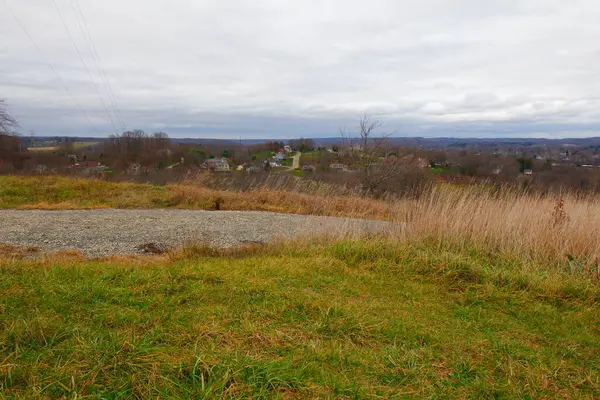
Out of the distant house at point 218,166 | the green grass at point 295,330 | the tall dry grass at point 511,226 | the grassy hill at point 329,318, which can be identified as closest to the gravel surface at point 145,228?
the grassy hill at point 329,318

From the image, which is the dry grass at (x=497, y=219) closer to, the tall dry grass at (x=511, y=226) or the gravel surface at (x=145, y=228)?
the tall dry grass at (x=511, y=226)

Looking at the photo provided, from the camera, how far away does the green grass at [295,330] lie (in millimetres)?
2033

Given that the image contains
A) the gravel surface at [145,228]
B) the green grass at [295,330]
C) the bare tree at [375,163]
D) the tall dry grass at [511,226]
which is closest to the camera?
the green grass at [295,330]

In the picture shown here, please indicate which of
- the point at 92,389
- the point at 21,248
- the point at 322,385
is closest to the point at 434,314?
the point at 322,385

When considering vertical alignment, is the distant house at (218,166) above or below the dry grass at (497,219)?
above

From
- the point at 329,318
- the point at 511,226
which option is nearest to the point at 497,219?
the point at 511,226

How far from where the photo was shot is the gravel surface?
20.7 feet

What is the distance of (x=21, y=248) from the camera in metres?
5.73

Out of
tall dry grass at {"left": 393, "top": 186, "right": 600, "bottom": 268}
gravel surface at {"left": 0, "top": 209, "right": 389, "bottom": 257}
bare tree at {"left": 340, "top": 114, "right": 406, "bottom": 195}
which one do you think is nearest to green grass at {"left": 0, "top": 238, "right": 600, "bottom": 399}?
tall dry grass at {"left": 393, "top": 186, "right": 600, "bottom": 268}

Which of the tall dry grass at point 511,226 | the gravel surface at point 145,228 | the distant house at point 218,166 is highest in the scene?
the distant house at point 218,166

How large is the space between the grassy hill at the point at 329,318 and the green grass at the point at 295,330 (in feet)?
0.04

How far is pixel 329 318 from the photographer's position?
117 inches

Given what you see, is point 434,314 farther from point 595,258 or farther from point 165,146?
point 165,146

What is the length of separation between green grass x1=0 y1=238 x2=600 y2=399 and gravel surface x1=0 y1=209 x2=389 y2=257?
1902mm
